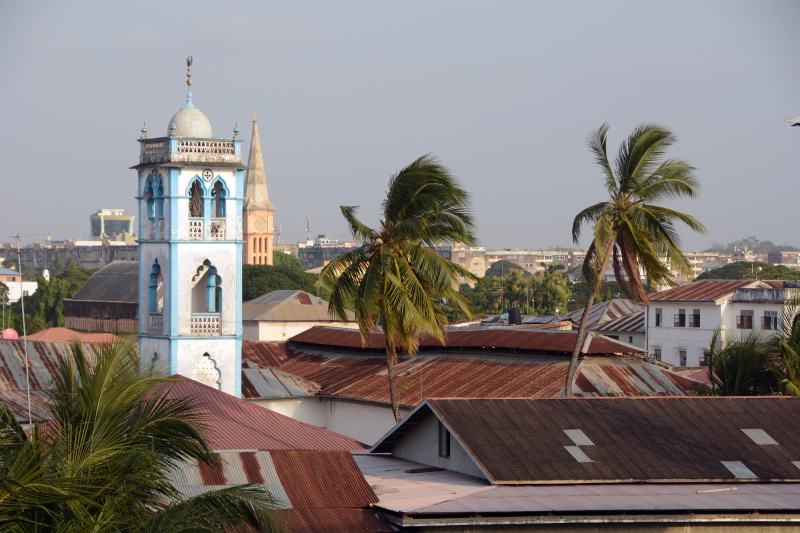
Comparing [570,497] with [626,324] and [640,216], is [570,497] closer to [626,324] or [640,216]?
[640,216]

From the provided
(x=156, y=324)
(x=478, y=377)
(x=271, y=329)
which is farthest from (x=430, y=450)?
(x=271, y=329)

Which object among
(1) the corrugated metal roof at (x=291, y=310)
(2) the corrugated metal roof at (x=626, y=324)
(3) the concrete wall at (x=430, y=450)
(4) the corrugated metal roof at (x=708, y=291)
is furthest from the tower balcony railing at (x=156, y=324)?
(2) the corrugated metal roof at (x=626, y=324)

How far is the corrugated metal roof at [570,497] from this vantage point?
15.7m

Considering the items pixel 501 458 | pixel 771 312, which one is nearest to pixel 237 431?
pixel 501 458

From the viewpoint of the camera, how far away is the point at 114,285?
4215 inches

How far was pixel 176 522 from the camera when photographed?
1047cm

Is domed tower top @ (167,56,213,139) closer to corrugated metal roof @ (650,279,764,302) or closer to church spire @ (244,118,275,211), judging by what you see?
corrugated metal roof @ (650,279,764,302)

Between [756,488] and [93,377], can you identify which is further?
[756,488]

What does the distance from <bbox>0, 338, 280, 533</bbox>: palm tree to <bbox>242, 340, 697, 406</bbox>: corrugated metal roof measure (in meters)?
20.8

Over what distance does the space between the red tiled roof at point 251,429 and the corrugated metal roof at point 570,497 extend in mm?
3805

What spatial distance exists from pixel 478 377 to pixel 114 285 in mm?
78780

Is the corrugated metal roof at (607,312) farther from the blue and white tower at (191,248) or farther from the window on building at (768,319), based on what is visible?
the blue and white tower at (191,248)

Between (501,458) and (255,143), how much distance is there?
466 feet

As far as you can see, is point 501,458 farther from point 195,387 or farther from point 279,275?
point 279,275
